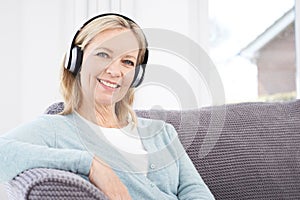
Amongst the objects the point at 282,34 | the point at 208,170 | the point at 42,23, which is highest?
the point at 42,23

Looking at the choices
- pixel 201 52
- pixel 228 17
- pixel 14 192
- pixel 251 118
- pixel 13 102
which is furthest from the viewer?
pixel 228 17

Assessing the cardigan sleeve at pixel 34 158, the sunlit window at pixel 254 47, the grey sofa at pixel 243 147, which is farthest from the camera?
the sunlit window at pixel 254 47

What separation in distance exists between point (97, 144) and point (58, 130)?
4.5 inches

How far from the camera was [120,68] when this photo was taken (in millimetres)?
1485

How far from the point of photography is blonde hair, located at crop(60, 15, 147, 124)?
1.47 metres

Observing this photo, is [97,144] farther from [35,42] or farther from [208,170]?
[35,42]

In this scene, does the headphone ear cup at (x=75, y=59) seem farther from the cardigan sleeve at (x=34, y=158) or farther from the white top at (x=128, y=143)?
the cardigan sleeve at (x=34, y=158)

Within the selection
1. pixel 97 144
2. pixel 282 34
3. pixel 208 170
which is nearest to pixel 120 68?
pixel 97 144

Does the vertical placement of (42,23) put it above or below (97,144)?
above

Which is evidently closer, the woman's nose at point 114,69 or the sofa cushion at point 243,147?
the woman's nose at point 114,69

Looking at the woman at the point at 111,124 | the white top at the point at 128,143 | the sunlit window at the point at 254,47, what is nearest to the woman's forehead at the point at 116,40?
the woman at the point at 111,124

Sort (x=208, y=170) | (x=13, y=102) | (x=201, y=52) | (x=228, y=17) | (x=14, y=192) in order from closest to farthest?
(x=14, y=192) < (x=208, y=170) < (x=13, y=102) < (x=201, y=52) < (x=228, y=17)

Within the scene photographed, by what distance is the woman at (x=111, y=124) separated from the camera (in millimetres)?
1451

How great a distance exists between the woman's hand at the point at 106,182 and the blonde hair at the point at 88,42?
287 millimetres
